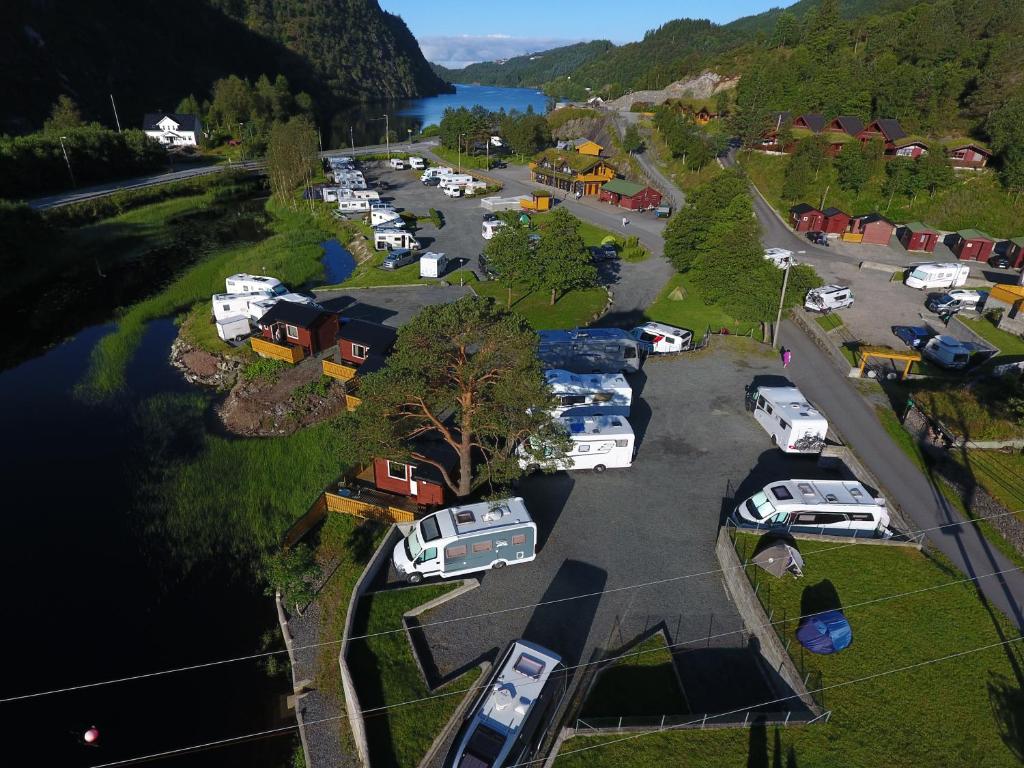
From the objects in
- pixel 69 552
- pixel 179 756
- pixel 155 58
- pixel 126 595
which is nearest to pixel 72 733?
pixel 179 756

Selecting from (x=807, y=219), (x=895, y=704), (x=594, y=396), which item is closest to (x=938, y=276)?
(x=807, y=219)

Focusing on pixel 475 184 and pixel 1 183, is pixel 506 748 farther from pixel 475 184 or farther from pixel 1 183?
pixel 1 183

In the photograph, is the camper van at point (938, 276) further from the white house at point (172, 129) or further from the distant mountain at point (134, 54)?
the distant mountain at point (134, 54)

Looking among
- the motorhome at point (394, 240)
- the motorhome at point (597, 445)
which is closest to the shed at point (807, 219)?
the motorhome at point (394, 240)

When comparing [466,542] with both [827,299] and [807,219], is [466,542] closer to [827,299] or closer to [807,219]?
[827,299]

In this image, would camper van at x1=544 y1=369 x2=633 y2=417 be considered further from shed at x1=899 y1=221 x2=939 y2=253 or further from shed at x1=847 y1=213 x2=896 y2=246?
shed at x1=847 y1=213 x2=896 y2=246
